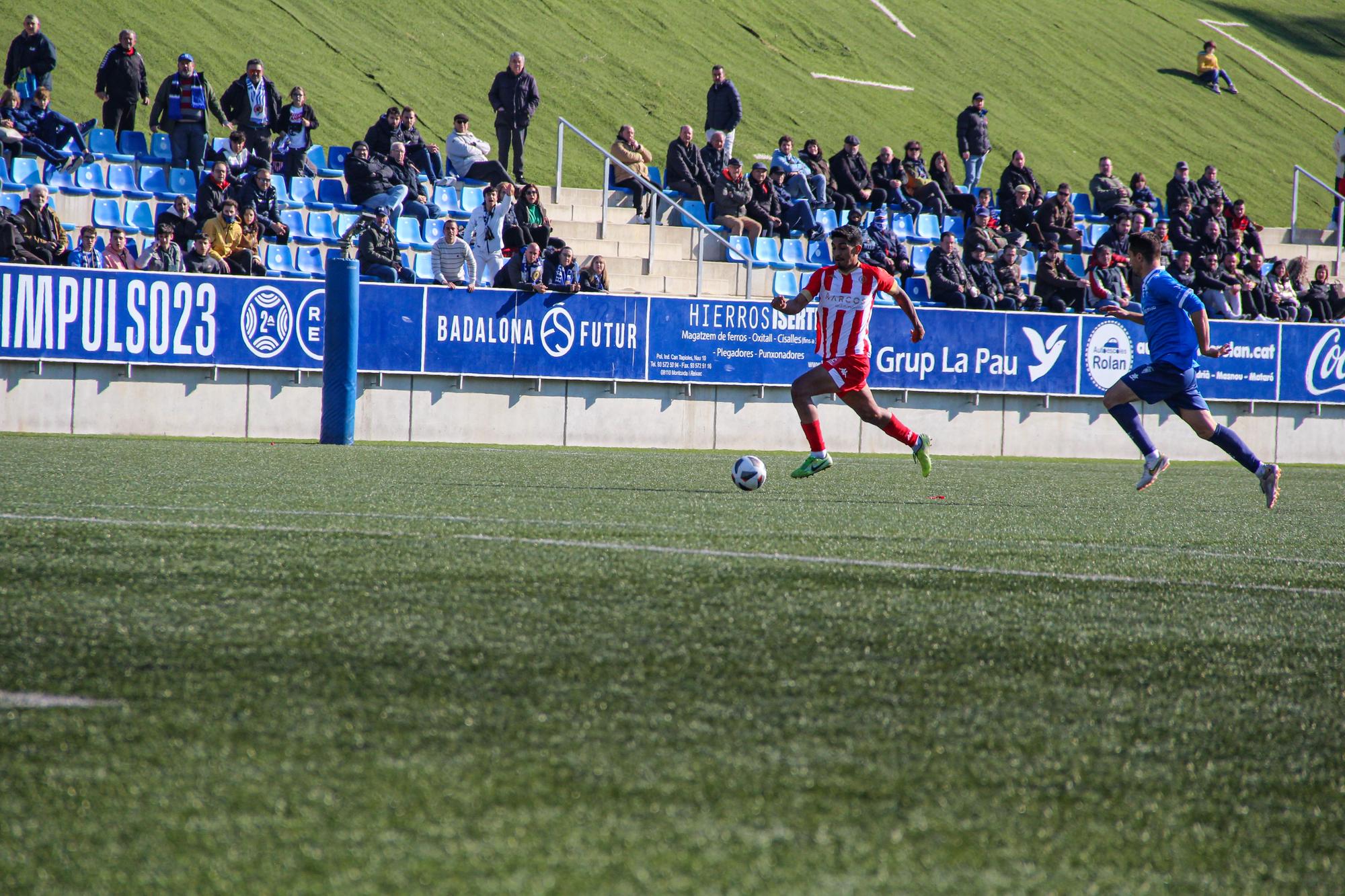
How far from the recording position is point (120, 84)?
19.7 meters

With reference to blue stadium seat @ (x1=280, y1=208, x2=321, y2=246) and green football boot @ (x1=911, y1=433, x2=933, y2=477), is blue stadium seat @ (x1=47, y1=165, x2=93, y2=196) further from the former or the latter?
green football boot @ (x1=911, y1=433, x2=933, y2=477)

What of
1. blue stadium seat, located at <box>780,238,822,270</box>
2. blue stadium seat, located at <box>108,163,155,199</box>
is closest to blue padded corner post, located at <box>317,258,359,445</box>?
blue stadium seat, located at <box>108,163,155,199</box>

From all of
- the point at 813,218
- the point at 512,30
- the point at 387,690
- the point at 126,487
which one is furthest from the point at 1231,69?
the point at 387,690

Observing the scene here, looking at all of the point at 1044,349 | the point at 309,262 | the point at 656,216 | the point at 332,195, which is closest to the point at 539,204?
the point at 656,216

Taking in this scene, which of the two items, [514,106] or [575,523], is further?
[514,106]

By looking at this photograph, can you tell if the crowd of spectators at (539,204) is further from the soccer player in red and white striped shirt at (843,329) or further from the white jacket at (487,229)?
the soccer player in red and white striped shirt at (843,329)

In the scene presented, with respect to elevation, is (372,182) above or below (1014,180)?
below

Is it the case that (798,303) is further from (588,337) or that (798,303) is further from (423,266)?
(423,266)

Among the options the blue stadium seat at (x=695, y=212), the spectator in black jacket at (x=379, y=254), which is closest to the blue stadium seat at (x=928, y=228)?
the blue stadium seat at (x=695, y=212)

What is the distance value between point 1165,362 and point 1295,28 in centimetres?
5275

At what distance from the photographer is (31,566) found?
Result: 4754mm

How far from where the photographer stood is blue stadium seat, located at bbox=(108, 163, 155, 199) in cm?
1931

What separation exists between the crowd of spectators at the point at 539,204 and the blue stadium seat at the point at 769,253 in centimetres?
18

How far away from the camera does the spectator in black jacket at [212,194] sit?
1788 cm
